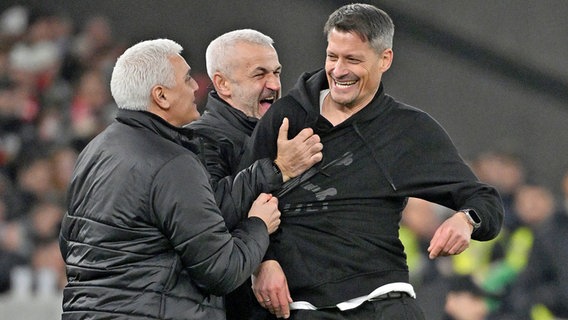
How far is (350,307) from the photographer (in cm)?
312

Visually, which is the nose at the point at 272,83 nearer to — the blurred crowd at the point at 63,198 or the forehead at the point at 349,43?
the forehead at the point at 349,43

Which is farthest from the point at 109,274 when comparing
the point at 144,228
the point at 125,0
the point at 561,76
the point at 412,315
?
the point at 125,0

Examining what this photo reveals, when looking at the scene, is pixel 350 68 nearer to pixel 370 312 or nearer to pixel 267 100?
pixel 370 312

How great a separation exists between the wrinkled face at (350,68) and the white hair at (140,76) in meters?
0.41

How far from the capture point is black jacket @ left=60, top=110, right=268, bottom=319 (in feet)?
9.68

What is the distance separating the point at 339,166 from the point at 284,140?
0.16 m

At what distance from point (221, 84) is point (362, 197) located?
89 cm

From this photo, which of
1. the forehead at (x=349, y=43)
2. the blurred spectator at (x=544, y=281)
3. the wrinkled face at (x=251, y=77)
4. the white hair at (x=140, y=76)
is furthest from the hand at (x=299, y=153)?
the blurred spectator at (x=544, y=281)

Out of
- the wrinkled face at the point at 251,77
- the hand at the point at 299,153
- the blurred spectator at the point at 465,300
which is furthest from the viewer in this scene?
the blurred spectator at the point at 465,300

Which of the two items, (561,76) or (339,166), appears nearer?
(339,166)

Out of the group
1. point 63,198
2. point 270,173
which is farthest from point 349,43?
point 63,198

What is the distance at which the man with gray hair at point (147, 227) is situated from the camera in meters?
2.96

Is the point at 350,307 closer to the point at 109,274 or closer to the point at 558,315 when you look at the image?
the point at 109,274

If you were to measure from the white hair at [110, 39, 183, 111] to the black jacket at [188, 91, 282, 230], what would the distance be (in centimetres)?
23
